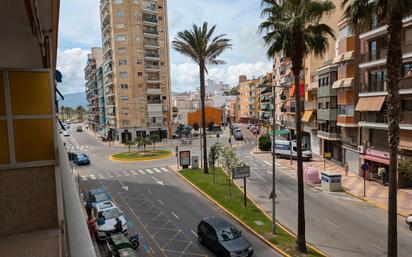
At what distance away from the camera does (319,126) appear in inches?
1724

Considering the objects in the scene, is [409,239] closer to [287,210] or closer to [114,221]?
[287,210]

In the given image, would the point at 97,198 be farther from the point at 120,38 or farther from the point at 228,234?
the point at 120,38

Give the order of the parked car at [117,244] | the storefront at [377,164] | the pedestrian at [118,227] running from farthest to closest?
the storefront at [377,164], the pedestrian at [118,227], the parked car at [117,244]

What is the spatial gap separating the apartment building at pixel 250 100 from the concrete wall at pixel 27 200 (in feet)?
329

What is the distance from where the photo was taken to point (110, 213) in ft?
63.1

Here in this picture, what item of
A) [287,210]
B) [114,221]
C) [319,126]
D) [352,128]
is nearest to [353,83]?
[352,128]

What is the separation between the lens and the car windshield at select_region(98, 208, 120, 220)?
18888 millimetres

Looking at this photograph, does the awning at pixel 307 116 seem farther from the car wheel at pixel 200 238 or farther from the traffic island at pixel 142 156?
the car wheel at pixel 200 238

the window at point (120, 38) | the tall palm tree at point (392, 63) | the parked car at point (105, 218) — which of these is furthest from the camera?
the window at point (120, 38)

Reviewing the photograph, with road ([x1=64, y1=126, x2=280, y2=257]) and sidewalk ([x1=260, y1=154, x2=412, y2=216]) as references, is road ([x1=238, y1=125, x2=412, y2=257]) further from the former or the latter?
road ([x1=64, y1=126, x2=280, y2=257])

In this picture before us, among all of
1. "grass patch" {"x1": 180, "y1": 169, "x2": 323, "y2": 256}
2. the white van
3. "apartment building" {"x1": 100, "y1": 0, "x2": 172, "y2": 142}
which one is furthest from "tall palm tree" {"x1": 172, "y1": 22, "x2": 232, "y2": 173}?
"apartment building" {"x1": 100, "y1": 0, "x2": 172, "y2": 142}

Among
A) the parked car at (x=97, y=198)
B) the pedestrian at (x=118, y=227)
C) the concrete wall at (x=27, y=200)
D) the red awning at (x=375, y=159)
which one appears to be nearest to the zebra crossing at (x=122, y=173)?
the parked car at (x=97, y=198)

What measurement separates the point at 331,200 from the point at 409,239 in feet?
25.7

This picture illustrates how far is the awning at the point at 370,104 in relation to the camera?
28.6 m
